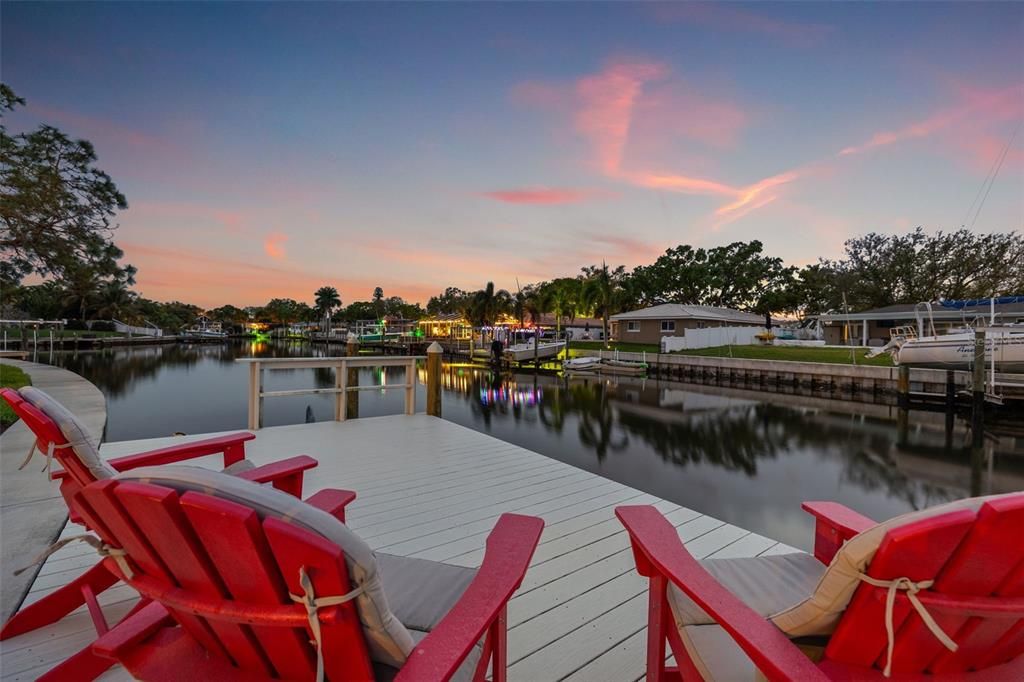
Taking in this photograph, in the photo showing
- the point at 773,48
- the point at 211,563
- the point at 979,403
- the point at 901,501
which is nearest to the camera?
the point at 211,563

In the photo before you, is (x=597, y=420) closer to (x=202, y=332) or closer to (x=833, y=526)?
(x=833, y=526)

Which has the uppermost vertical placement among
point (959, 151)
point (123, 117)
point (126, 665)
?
point (959, 151)

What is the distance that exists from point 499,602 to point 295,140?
16471 millimetres

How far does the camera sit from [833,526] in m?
1.48

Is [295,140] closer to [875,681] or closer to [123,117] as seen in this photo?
[123,117]

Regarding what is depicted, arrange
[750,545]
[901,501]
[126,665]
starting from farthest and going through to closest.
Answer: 1. [901,501]
2. [750,545]
3. [126,665]

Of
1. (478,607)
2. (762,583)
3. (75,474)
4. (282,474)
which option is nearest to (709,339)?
(762,583)

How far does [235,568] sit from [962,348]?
17.4m

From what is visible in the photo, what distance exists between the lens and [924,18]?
32.0ft

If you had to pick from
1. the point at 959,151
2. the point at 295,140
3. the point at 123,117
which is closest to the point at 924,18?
the point at 959,151

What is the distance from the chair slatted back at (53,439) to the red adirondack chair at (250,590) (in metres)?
0.63

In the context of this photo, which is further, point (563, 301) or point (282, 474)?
point (563, 301)

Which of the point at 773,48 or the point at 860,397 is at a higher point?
the point at 773,48

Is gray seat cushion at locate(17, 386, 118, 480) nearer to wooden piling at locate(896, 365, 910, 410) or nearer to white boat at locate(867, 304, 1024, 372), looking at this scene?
white boat at locate(867, 304, 1024, 372)
